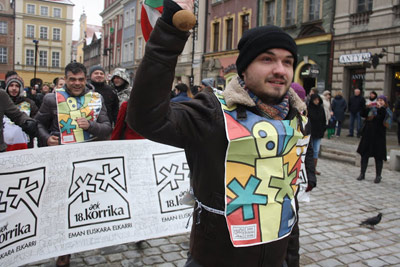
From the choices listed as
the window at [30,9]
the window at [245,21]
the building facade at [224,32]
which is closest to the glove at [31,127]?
the building facade at [224,32]

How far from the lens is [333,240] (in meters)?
4.73

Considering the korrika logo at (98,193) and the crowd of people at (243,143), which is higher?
the crowd of people at (243,143)

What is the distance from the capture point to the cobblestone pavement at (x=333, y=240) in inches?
159

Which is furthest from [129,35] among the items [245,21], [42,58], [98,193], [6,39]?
[98,193]

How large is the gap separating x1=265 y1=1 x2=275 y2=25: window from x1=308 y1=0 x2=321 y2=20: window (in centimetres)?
313

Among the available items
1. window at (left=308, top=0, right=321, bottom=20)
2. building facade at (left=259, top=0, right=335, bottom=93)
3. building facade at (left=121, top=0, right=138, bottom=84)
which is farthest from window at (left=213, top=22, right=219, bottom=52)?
building facade at (left=121, top=0, right=138, bottom=84)

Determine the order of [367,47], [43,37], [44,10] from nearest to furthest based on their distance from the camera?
[367,47] < [43,37] < [44,10]

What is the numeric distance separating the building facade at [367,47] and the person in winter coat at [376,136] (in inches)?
337

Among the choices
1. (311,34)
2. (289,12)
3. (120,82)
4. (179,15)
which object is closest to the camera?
(179,15)

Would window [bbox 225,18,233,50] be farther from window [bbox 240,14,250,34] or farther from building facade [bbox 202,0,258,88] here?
window [bbox 240,14,250,34]

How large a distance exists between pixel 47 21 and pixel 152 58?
71.1 metres

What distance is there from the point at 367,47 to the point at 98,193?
16.0 m

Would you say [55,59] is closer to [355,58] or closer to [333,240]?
[355,58]

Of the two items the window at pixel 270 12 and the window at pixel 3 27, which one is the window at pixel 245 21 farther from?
the window at pixel 3 27
